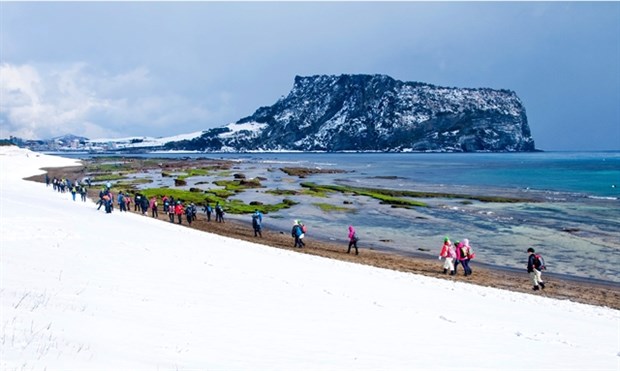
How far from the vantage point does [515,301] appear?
16.6 m

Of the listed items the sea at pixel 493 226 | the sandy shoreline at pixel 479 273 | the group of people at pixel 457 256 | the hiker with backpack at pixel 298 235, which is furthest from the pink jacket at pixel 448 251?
the hiker with backpack at pixel 298 235

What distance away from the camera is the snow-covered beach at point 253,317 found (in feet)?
25.3

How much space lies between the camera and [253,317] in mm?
10625

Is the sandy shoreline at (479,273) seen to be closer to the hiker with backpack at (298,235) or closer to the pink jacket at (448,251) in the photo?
the hiker with backpack at (298,235)

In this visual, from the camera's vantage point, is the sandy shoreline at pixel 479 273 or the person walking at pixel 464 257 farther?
the person walking at pixel 464 257

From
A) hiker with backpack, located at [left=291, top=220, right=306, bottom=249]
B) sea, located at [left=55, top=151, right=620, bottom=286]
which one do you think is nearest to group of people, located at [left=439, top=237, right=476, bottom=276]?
sea, located at [left=55, top=151, right=620, bottom=286]

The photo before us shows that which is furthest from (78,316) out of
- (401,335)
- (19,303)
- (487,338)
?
(487,338)

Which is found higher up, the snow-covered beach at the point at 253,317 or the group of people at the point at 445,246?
the snow-covered beach at the point at 253,317

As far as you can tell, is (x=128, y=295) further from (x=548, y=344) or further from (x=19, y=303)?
(x=548, y=344)

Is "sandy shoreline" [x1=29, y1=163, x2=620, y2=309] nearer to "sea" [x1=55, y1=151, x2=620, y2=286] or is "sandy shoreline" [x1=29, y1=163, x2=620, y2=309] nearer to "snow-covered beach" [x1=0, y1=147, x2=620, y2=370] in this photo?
"sea" [x1=55, y1=151, x2=620, y2=286]

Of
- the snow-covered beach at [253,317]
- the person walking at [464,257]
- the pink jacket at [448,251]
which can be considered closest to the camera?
the snow-covered beach at [253,317]

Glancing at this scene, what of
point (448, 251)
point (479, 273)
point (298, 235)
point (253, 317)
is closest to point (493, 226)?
point (479, 273)

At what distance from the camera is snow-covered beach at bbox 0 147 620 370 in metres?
7.70

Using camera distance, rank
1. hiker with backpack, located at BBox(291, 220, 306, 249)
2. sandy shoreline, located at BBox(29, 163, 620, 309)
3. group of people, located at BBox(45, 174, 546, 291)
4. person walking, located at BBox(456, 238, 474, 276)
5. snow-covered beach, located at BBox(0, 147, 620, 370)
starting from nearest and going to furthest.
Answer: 1. snow-covered beach, located at BBox(0, 147, 620, 370)
2. sandy shoreline, located at BBox(29, 163, 620, 309)
3. group of people, located at BBox(45, 174, 546, 291)
4. person walking, located at BBox(456, 238, 474, 276)
5. hiker with backpack, located at BBox(291, 220, 306, 249)
